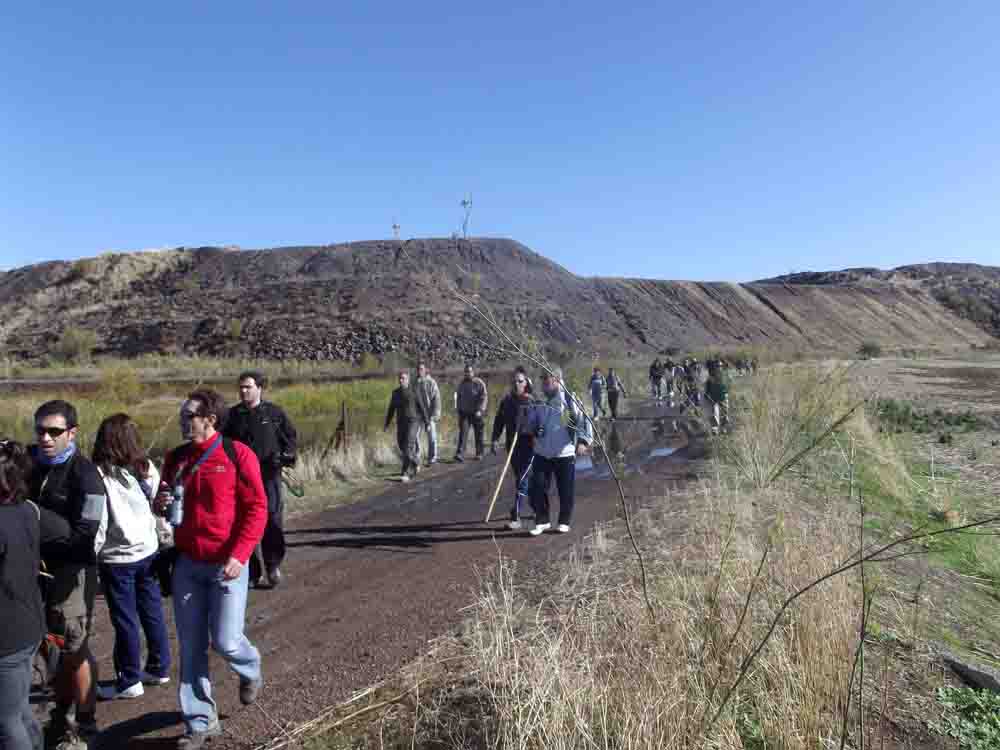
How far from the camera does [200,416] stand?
11.9ft

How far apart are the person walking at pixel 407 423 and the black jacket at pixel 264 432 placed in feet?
17.1

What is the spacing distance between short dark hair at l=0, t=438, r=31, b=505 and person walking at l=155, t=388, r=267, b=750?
0.71 meters

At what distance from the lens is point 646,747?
2527mm

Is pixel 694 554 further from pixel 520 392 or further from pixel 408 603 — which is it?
pixel 520 392

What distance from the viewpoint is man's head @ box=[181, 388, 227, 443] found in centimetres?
359

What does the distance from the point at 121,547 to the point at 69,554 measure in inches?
28.4

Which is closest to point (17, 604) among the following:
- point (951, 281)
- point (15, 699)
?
point (15, 699)

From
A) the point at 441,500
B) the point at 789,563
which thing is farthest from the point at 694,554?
the point at 441,500

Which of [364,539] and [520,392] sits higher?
[520,392]

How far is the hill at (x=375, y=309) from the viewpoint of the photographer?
56812mm

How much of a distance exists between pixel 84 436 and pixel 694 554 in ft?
36.6

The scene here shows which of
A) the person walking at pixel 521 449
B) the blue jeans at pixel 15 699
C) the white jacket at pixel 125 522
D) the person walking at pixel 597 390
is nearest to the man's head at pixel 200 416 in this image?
the white jacket at pixel 125 522

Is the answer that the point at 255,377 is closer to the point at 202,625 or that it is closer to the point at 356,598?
the point at 356,598

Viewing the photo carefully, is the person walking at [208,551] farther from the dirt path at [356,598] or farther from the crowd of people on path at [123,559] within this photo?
the dirt path at [356,598]
